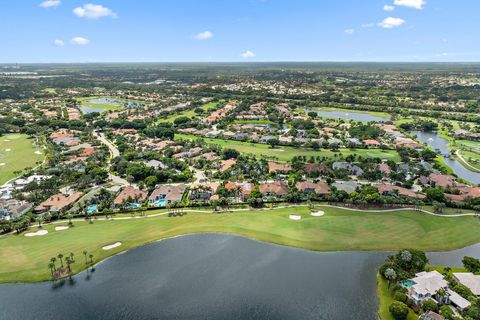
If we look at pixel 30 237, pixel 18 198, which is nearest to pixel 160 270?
pixel 30 237

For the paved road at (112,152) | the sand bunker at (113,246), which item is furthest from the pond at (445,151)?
the paved road at (112,152)

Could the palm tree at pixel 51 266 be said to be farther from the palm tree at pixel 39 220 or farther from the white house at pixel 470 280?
the white house at pixel 470 280

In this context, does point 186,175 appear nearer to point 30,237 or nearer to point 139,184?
point 139,184

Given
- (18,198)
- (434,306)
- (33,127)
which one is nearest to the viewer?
(434,306)

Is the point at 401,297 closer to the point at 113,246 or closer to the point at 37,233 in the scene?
the point at 113,246

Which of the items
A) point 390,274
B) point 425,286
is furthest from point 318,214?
point 425,286

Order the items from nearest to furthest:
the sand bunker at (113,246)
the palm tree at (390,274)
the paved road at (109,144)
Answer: the palm tree at (390,274)
the sand bunker at (113,246)
the paved road at (109,144)

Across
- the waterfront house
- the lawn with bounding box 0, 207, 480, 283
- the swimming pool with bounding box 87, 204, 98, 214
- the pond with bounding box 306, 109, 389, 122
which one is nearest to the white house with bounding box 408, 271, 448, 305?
the waterfront house

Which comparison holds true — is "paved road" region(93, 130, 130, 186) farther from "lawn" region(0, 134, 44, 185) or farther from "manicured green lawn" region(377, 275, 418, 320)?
"manicured green lawn" region(377, 275, 418, 320)
